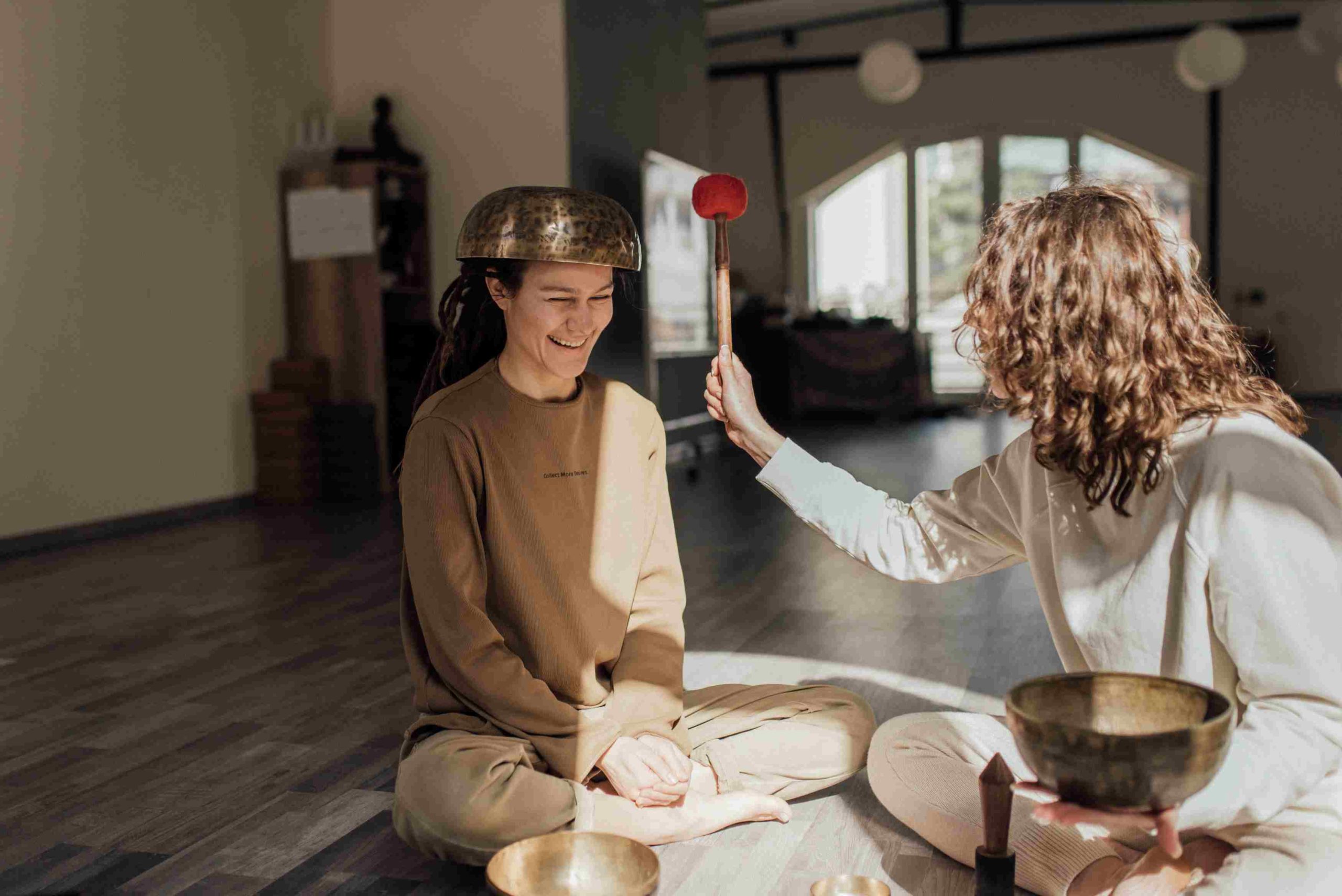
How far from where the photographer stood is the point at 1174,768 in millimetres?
952

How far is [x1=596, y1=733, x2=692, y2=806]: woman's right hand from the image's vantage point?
1633 millimetres

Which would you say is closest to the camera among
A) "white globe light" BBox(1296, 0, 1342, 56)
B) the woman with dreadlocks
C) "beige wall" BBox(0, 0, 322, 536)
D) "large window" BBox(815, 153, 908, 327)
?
the woman with dreadlocks

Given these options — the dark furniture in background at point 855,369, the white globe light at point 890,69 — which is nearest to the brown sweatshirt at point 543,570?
the white globe light at point 890,69

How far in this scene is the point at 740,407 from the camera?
161 centimetres

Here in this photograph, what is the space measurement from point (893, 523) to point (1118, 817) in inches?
24.4

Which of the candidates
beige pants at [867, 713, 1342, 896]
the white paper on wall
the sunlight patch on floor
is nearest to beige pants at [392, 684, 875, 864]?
beige pants at [867, 713, 1342, 896]

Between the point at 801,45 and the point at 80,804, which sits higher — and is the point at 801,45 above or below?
above

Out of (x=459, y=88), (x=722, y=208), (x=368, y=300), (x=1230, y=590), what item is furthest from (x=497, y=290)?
(x=459, y=88)

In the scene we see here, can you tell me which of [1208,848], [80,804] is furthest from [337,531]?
[1208,848]

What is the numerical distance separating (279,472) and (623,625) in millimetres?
4386

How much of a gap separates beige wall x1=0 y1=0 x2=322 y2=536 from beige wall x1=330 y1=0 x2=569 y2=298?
9.5 inches

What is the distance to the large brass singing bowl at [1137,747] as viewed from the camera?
3.11 feet

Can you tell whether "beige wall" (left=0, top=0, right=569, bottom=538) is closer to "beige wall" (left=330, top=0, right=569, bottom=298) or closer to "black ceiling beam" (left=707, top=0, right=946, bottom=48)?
"beige wall" (left=330, top=0, right=569, bottom=298)

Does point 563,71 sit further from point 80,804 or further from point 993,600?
point 80,804
